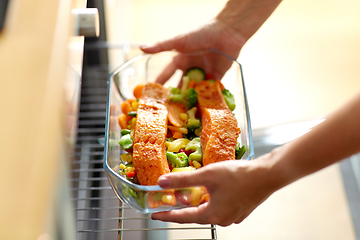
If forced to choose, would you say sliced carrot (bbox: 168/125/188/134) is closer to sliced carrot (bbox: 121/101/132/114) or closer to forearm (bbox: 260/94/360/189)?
sliced carrot (bbox: 121/101/132/114)

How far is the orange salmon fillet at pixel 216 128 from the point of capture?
729 mm

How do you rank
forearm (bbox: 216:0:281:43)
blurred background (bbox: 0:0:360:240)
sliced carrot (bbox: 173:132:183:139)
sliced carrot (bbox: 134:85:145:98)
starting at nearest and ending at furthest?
blurred background (bbox: 0:0:360:240), sliced carrot (bbox: 173:132:183:139), sliced carrot (bbox: 134:85:145:98), forearm (bbox: 216:0:281:43)

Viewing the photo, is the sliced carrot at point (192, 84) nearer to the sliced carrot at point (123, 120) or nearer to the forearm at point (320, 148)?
the sliced carrot at point (123, 120)

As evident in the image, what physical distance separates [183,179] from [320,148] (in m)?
0.25

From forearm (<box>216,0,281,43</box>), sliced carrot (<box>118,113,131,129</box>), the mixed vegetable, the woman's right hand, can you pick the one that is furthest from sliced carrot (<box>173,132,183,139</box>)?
forearm (<box>216,0,281,43</box>)

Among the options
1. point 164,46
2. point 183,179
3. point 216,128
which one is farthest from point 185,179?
point 164,46

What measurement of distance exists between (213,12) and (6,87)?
1.74m

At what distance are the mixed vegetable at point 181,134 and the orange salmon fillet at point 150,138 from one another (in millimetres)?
29

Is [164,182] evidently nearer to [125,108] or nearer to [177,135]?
[177,135]

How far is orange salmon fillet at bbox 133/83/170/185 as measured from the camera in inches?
27.7

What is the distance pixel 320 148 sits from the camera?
56 cm

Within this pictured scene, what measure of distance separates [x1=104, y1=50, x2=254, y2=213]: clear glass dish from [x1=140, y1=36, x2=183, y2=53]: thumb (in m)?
0.02

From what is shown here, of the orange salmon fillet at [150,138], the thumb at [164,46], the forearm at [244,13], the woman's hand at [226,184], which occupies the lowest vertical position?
the woman's hand at [226,184]

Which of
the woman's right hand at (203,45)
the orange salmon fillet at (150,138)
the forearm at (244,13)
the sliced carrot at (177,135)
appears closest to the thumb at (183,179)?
the orange salmon fillet at (150,138)
